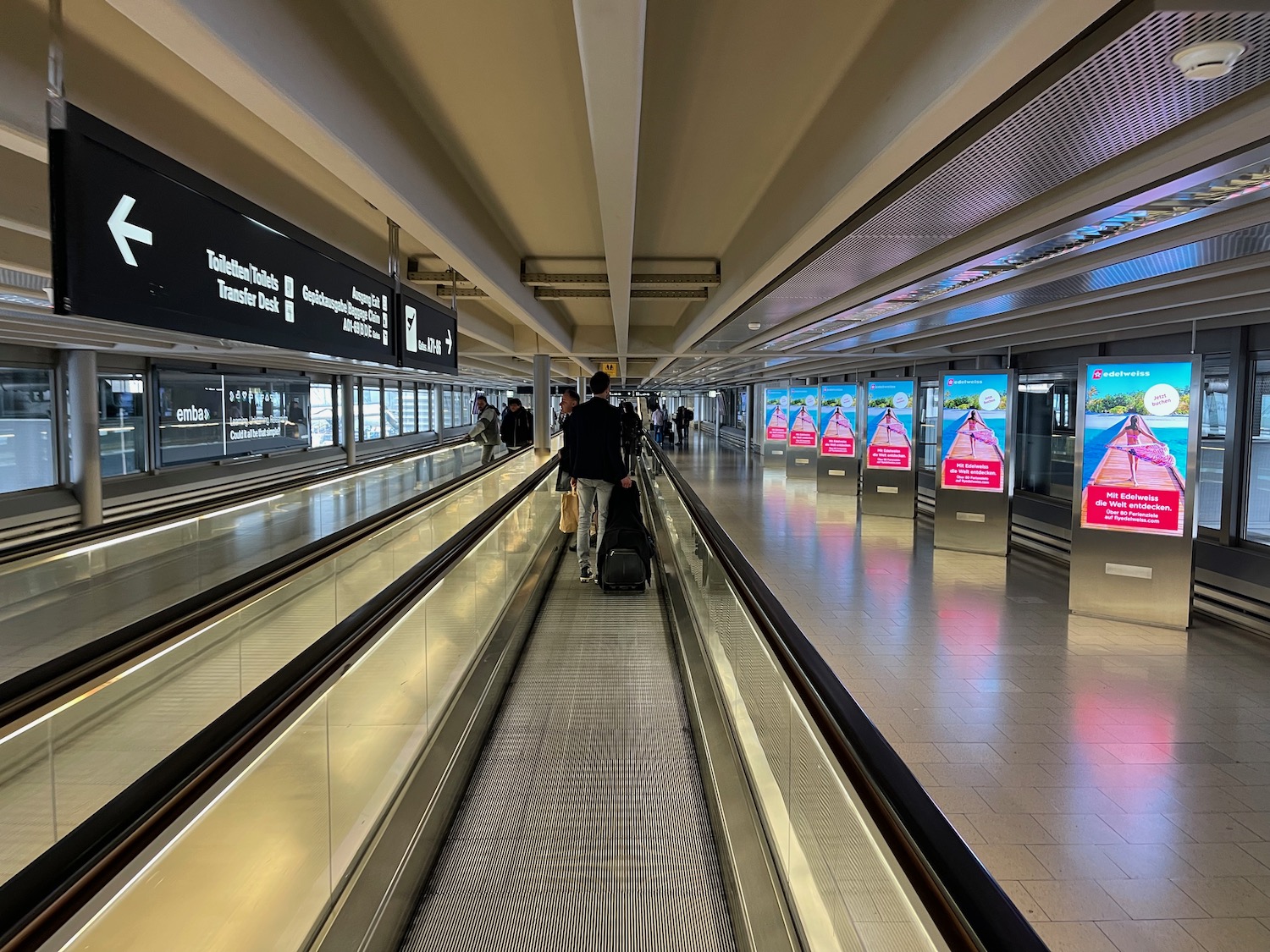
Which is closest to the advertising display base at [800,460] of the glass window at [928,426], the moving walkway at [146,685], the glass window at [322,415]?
the glass window at [928,426]

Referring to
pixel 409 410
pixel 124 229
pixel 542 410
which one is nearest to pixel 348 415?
pixel 542 410

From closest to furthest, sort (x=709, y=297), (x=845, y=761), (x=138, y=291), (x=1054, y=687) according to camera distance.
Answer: (x=845, y=761)
(x=138, y=291)
(x=1054, y=687)
(x=709, y=297)

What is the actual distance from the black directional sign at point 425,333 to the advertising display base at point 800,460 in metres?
14.7

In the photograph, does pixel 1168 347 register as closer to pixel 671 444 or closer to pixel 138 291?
pixel 138 291

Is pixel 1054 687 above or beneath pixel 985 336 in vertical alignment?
beneath

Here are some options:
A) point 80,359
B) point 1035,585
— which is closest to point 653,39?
point 1035,585

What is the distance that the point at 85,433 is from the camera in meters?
9.41

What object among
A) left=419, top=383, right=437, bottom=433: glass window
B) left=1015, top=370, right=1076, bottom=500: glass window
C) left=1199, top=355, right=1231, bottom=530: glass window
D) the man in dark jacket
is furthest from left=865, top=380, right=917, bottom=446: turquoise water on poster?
left=419, top=383, right=437, bottom=433: glass window

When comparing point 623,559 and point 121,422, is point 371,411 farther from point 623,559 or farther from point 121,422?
point 623,559

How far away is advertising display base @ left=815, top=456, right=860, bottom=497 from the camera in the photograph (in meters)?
15.8

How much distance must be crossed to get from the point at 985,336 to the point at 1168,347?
202cm

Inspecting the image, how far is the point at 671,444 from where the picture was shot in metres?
31.7

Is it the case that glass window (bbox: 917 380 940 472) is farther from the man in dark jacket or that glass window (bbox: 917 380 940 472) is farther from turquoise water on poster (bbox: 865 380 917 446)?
the man in dark jacket

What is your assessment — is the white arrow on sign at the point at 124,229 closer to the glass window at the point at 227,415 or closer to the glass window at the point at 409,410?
the glass window at the point at 227,415
